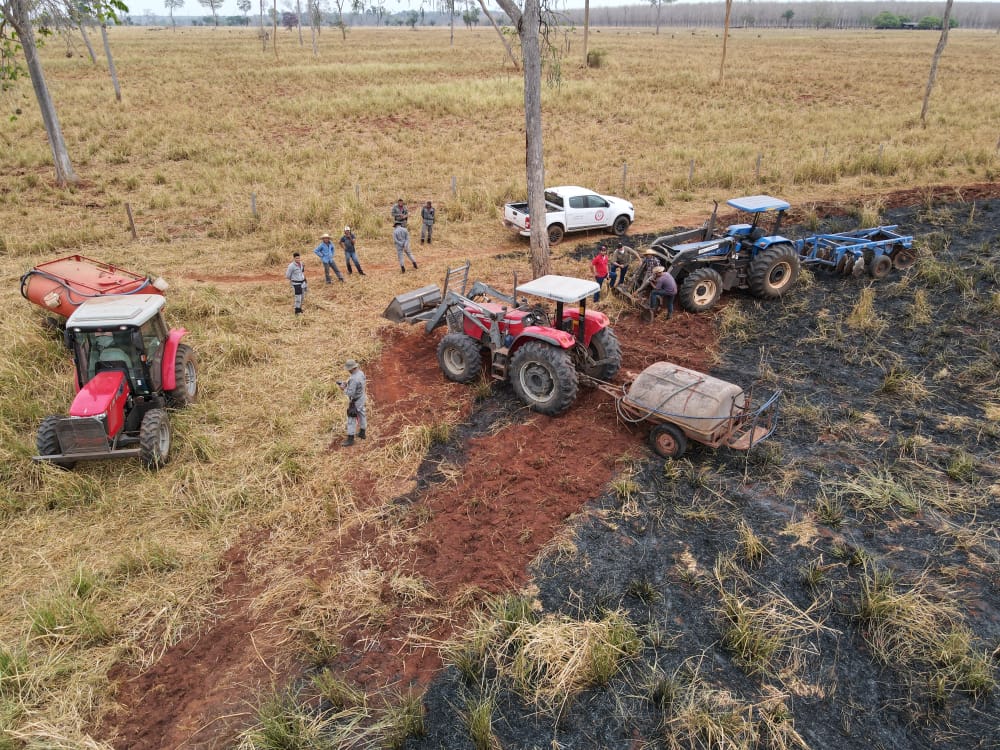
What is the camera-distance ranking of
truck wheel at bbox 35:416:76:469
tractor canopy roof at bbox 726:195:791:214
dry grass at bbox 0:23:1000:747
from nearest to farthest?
dry grass at bbox 0:23:1000:747 → truck wheel at bbox 35:416:76:469 → tractor canopy roof at bbox 726:195:791:214

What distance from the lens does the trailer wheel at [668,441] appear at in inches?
291

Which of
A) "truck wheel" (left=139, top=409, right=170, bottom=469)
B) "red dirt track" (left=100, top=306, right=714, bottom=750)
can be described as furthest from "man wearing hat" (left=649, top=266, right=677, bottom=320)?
"truck wheel" (left=139, top=409, right=170, bottom=469)

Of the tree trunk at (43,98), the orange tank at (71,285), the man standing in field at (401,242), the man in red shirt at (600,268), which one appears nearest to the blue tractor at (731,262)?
the man in red shirt at (600,268)

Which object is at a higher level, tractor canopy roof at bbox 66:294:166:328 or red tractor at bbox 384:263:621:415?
tractor canopy roof at bbox 66:294:166:328

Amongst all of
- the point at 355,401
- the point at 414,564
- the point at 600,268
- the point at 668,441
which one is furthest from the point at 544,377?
the point at 600,268

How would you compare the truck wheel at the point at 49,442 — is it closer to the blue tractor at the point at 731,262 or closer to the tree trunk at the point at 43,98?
the blue tractor at the point at 731,262

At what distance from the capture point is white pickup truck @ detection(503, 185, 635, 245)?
54.1ft

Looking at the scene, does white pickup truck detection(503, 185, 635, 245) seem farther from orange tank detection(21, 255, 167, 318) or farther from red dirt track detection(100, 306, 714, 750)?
orange tank detection(21, 255, 167, 318)

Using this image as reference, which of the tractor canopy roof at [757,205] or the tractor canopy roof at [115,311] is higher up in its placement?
the tractor canopy roof at [757,205]

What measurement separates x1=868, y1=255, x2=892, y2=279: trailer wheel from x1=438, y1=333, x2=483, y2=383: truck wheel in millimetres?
9240

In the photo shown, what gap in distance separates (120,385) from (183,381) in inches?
40.9

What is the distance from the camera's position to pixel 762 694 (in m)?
4.73

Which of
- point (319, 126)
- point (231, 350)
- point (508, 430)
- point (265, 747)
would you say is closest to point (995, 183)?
point (508, 430)

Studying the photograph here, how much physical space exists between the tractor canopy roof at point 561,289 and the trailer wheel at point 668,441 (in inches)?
78.3
